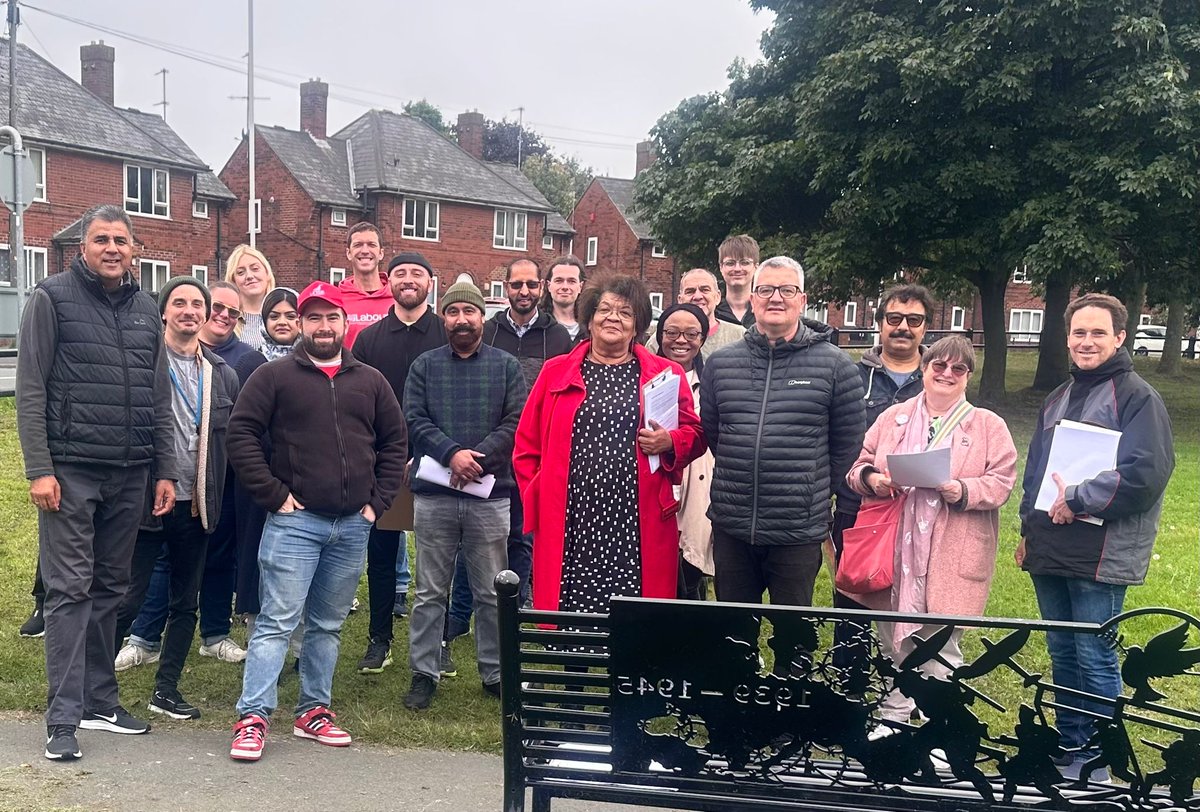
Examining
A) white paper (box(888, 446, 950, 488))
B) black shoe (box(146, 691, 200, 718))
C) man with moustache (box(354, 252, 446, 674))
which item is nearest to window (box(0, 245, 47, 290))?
man with moustache (box(354, 252, 446, 674))

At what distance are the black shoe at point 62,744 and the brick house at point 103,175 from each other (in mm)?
31018

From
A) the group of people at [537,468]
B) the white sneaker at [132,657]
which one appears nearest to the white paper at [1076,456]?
the group of people at [537,468]

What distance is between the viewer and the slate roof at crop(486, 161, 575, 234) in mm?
48156

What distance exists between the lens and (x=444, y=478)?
16.7 feet

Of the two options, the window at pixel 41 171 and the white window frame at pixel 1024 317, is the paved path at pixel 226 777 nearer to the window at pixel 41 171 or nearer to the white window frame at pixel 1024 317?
the window at pixel 41 171

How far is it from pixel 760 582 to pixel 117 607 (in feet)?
9.49

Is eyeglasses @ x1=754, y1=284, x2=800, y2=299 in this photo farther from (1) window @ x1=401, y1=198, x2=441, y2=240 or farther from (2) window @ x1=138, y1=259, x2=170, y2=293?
(1) window @ x1=401, y1=198, x2=441, y2=240

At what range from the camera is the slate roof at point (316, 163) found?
137 feet

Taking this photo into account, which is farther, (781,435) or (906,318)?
(906,318)

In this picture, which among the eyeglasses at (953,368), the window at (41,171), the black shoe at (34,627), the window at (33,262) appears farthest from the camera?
the window at (41,171)

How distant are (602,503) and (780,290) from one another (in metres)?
1.21

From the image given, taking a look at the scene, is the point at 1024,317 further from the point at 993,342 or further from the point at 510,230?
the point at 993,342

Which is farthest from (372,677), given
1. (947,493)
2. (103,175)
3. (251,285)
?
(103,175)

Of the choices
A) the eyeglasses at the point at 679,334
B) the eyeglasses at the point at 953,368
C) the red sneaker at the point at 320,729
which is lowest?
the red sneaker at the point at 320,729
